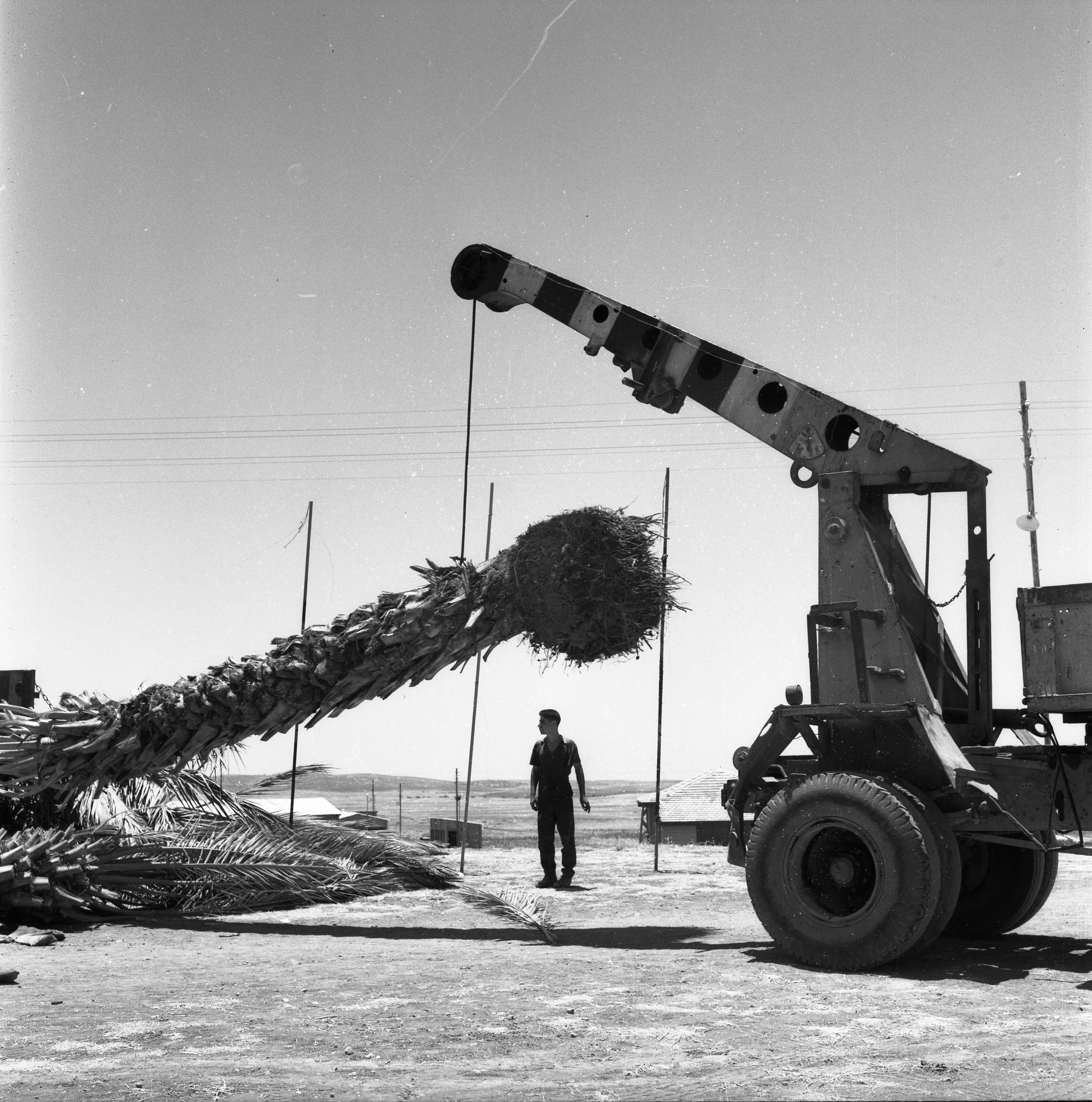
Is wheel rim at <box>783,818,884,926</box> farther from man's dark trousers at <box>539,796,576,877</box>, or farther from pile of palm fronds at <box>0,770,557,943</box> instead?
man's dark trousers at <box>539,796,576,877</box>

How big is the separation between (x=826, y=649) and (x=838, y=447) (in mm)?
1471

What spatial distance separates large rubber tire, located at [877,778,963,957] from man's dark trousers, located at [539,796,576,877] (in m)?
5.55

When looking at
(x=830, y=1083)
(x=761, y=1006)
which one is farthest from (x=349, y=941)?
(x=830, y=1083)

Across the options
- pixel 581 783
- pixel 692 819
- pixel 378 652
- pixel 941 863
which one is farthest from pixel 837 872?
pixel 692 819

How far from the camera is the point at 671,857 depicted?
53.7 feet

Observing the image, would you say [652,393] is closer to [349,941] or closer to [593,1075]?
[349,941]

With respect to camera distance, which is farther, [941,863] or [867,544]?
[867,544]

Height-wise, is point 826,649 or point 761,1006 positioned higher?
point 826,649

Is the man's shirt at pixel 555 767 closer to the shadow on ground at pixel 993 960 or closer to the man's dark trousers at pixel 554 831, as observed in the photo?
the man's dark trousers at pixel 554 831

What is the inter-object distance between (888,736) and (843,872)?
0.93 m

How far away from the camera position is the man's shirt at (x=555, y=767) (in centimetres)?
1362

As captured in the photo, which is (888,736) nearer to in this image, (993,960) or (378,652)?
(993,960)

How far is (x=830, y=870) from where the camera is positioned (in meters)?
8.45

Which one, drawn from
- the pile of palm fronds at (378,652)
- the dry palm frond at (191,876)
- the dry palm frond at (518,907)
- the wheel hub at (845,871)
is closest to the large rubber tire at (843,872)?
the wheel hub at (845,871)
